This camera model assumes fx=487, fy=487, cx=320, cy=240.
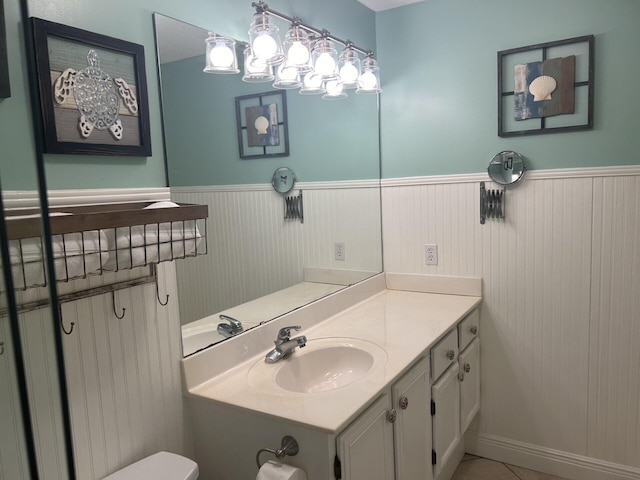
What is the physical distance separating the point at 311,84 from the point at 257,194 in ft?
1.93

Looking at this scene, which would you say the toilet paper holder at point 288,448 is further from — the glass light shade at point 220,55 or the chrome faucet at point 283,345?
the glass light shade at point 220,55

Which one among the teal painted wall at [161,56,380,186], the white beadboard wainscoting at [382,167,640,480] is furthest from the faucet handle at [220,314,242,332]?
the white beadboard wainscoting at [382,167,640,480]

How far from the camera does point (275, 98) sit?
2.09 meters

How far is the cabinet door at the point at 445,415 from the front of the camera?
203 centimetres

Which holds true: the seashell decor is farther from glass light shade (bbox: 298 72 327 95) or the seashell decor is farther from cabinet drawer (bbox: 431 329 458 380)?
cabinet drawer (bbox: 431 329 458 380)

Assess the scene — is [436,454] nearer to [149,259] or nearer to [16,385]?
[149,259]

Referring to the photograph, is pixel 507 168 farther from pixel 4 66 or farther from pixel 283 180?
pixel 4 66

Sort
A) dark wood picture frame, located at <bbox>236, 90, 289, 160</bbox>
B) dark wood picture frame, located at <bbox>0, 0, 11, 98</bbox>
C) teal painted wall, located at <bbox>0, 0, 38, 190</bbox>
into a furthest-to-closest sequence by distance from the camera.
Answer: dark wood picture frame, located at <bbox>236, 90, 289, 160</bbox>, dark wood picture frame, located at <bbox>0, 0, 11, 98</bbox>, teal painted wall, located at <bbox>0, 0, 38, 190</bbox>

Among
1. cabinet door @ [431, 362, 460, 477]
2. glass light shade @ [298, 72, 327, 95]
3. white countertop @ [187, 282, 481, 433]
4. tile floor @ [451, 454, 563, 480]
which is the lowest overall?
tile floor @ [451, 454, 563, 480]

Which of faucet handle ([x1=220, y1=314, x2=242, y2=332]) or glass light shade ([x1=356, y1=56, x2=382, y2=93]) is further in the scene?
glass light shade ([x1=356, y1=56, x2=382, y2=93])

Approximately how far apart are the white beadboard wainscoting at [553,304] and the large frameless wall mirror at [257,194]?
331 mm

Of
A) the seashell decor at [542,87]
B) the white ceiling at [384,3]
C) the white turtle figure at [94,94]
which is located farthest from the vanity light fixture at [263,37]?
the seashell decor at [542,87]

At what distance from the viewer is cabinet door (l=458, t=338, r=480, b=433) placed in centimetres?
233

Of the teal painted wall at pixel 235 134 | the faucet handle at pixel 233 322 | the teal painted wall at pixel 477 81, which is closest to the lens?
the teal painted wall at pixel 235 134
